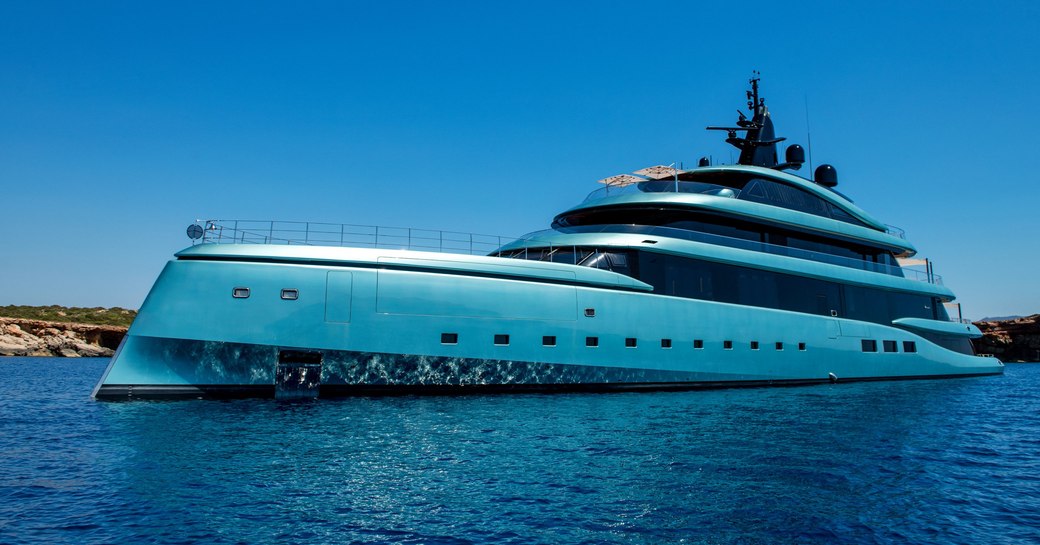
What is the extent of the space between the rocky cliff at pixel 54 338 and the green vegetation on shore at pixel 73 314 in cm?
655

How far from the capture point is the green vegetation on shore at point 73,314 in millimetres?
74875

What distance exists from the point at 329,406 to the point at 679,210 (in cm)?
1405

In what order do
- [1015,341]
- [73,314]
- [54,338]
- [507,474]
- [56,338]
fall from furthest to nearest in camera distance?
[1015,341] → [73,314] → [56,338] → [54,338] → [507,474]

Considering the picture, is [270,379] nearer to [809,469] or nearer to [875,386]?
[809,469]

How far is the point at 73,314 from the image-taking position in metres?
79.9

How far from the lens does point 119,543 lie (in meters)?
6.06

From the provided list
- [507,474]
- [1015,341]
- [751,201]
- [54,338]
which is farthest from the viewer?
[1015,341]

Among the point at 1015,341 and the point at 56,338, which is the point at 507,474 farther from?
the point at 1015,341

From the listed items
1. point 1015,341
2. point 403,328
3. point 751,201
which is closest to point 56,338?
point 403,328

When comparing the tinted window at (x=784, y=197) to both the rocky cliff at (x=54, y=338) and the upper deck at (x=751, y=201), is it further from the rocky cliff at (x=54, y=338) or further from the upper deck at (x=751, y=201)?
the rocky cliff at (x=54, y=338)

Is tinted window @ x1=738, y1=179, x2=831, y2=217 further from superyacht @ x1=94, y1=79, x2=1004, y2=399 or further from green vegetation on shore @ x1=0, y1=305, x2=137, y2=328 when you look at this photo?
green vegetation on shore @ x1=0, y1=305, x2=137, y2=328

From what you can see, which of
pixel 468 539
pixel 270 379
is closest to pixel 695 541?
pixel 468 539

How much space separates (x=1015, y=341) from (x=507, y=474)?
10242 cm

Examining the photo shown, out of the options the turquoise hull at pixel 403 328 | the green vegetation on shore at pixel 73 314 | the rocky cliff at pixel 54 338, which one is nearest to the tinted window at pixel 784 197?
the turquoise hull at pixel 403 328
